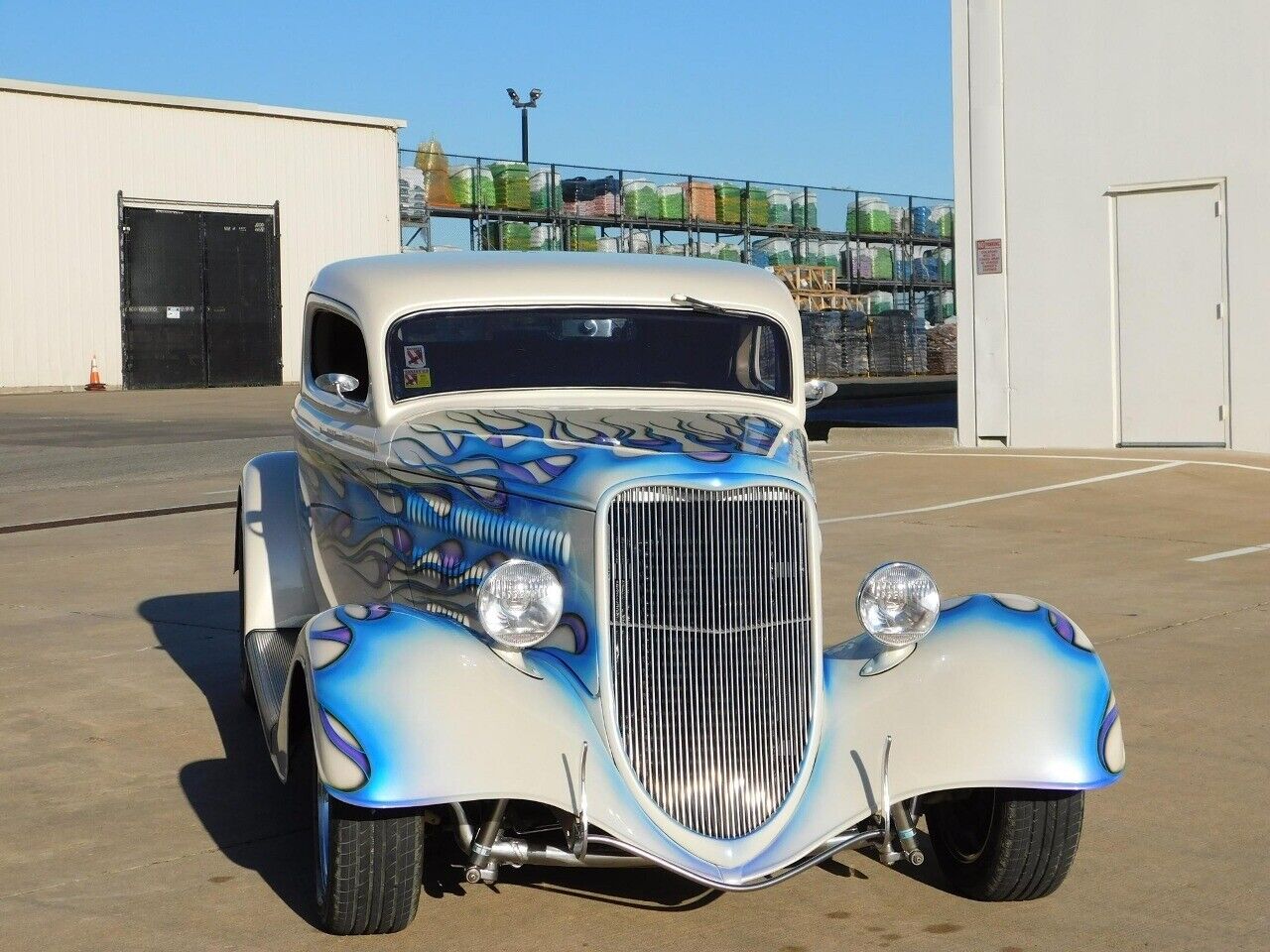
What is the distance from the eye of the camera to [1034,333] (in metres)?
17.3

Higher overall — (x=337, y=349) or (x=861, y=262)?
(x=861, y=262)

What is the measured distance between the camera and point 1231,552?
Answer: 10.8 meters

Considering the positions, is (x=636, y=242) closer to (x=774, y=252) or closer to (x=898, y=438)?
(x=774, y=252)

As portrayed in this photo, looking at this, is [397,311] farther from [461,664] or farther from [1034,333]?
[1034,333]

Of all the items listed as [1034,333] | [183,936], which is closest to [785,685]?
[183,936]

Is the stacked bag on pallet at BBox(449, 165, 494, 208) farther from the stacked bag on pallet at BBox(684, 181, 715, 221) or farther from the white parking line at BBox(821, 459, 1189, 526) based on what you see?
the white parking line at BBox(821, 459, 1189, 526)

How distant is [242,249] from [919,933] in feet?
117

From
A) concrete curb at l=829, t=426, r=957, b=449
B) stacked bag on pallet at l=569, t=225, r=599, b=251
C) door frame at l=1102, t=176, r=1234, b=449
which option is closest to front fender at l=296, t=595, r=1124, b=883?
door frame at l=1102, t=176, r=1234, b=449

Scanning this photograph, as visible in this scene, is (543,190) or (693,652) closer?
(693,652)

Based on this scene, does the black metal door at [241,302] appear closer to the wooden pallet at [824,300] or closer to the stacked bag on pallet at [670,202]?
the stacked bag on pallet at [670,202]

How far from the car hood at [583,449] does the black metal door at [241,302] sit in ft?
109

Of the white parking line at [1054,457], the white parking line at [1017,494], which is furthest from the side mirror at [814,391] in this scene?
the white parking line at [1054,457]

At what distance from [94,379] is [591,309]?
3170cm

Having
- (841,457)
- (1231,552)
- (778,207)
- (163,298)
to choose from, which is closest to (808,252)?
(778,207)
